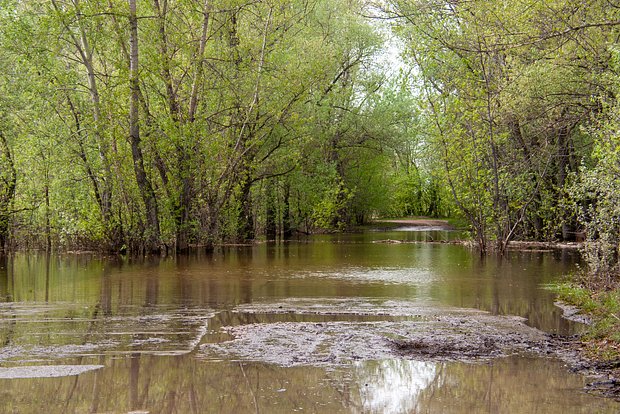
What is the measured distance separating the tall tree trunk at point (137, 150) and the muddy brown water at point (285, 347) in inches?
341

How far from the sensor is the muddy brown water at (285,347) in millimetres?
5805

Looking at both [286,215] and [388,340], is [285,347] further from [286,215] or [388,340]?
[286,215]

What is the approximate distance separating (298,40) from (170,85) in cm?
1182

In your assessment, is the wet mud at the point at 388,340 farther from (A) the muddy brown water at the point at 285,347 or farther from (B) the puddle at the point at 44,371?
(B) the puddle at the point at 44,371

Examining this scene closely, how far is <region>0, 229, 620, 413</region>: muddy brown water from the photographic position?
5805 millimetres

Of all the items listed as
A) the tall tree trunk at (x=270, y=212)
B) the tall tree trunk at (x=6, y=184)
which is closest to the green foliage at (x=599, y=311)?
the tall tree trunk at (x=6, y=184)

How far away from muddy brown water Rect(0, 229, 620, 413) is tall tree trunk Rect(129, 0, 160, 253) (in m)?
8.67

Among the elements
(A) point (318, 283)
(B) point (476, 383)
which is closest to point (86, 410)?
(B) point (476, 383)

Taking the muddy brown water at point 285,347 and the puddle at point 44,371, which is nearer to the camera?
the muddy brown water at point 285,347

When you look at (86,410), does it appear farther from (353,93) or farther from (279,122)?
(353,93)

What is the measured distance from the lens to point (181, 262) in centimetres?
2116

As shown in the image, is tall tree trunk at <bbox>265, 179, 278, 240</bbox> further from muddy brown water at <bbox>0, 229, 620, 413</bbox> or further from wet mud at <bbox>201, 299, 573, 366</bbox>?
wet mud at <bbox>201, 299, 573, 366</bbox>

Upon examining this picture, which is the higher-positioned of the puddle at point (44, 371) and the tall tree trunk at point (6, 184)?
the tall tree trunk at point (6, 184)

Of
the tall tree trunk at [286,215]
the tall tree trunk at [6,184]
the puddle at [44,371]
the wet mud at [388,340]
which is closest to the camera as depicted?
the puddle at [44,371]
